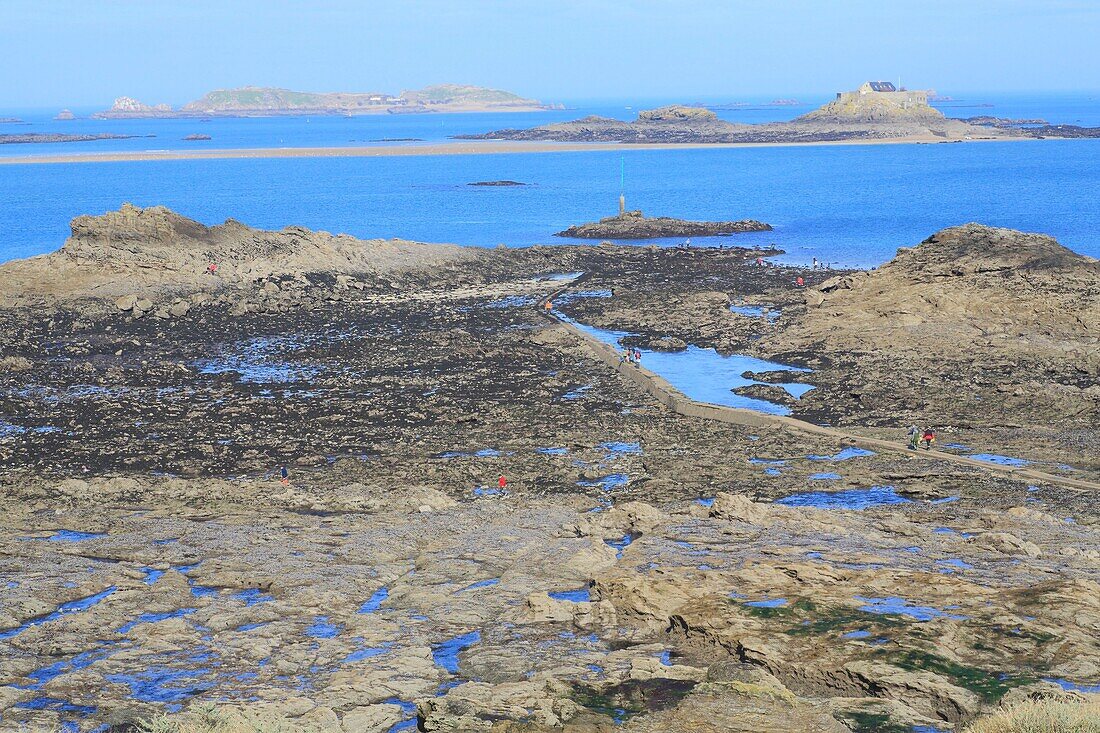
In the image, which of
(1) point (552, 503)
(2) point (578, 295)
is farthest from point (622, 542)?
(2) point (578, 295)

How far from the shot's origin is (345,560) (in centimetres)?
2031

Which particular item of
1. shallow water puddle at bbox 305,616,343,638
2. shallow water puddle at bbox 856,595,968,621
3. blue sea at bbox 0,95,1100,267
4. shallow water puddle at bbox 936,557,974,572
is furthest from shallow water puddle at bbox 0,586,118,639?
blue sea at bbox 0,95,1100,267

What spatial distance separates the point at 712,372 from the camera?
35.7m

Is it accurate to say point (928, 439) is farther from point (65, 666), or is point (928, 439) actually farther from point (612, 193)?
→ point (612, 193)

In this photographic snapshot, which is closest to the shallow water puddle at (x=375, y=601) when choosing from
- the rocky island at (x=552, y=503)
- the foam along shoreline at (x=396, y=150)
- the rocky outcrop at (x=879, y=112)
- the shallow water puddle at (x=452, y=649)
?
the rocky island at (x=552, y=503)

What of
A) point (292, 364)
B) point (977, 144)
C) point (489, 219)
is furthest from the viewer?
point (977, 144)

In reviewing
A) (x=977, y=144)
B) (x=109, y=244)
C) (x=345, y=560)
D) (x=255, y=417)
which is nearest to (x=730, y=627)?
(x=345, y=560)

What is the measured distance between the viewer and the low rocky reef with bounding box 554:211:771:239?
68.4 m

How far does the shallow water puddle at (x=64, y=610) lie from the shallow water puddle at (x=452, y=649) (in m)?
5.75

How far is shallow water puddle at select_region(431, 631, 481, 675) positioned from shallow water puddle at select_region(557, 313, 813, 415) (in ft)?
49.9

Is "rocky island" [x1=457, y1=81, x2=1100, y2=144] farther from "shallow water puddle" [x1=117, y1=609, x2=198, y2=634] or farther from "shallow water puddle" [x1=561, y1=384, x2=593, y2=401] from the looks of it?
"shallow water puddle" [x1=117, y1=609, x2=198, y2=634]

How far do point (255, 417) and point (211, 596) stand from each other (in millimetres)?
11876

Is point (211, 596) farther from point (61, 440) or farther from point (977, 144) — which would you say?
point (977, 144)

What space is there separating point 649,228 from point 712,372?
34595 mm
